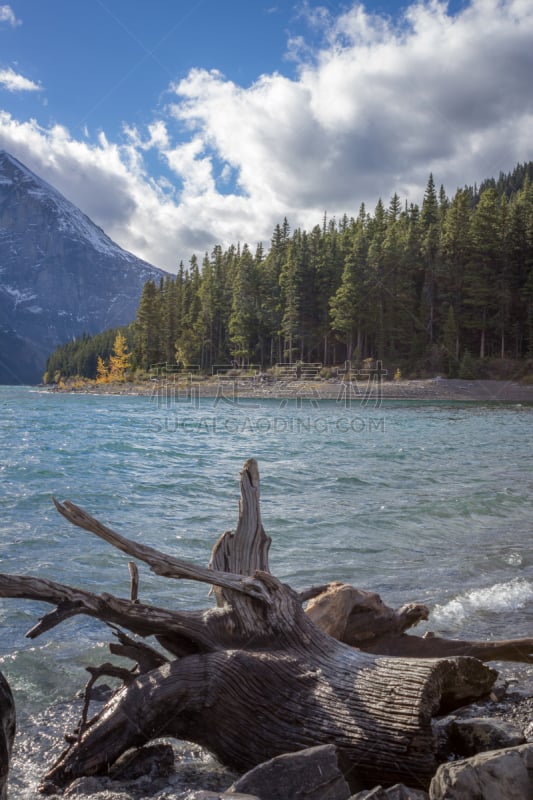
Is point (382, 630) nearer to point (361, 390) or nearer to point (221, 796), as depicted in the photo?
point (221, 796)

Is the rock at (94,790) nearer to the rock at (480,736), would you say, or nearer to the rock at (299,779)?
the rock at (299,779)

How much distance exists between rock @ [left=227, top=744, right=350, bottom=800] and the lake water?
6.76ft

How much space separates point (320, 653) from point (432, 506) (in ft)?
25.3

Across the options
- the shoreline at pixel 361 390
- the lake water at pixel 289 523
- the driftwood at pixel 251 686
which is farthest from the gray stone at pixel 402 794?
the shoreline at pixel 361 390

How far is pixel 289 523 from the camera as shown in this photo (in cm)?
892

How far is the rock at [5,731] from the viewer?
201 cm

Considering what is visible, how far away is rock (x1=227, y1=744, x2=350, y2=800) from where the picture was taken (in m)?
2.18

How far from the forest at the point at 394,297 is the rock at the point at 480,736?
5925 cm

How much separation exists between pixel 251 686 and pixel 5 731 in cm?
115

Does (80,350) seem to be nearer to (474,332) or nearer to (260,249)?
(260,249)

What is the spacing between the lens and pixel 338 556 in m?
7.25

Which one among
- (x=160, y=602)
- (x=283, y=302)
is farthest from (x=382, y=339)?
(x=160, y=602)

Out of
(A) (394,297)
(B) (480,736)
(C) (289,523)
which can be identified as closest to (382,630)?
(B) (480,736)

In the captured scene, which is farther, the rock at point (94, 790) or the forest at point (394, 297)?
the forest at point (394, 297)
